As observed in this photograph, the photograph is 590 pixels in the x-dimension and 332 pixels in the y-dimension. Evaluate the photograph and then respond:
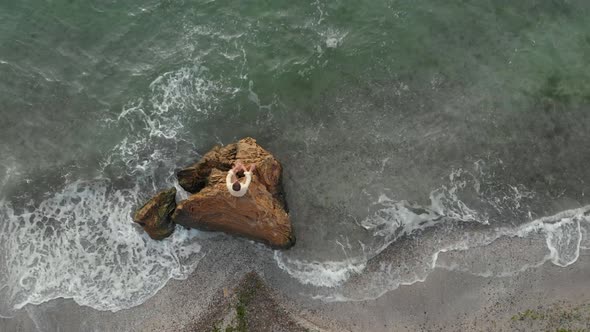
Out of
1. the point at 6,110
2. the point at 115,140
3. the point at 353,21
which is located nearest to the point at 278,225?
the point at 115,140

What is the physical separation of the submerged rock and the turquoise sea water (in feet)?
2.68

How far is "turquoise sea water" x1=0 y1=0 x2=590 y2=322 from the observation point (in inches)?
827

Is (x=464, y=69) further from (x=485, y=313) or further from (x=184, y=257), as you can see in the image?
(x=184, y=257)

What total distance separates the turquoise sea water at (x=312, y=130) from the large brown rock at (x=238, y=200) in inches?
42.7

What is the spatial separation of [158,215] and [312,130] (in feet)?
28.5

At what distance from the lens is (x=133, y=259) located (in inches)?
834

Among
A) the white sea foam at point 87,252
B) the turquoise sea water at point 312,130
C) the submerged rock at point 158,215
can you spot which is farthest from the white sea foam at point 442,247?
the white sea foam at point 87,252

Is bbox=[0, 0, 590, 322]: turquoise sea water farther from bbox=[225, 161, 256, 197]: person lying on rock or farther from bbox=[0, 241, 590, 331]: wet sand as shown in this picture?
bbox=[225, 161, 256, 197]: person lying on rock

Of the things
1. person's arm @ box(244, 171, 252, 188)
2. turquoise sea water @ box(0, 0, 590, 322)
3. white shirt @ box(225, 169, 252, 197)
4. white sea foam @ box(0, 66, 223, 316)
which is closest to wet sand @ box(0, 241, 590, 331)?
turquoise sea water @ box(0, 0, 590, 322)

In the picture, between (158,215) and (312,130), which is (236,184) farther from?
(312,130)

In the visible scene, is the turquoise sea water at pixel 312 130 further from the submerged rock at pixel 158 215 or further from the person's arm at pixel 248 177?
the person's arm at pixel 248 177

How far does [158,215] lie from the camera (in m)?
20.6

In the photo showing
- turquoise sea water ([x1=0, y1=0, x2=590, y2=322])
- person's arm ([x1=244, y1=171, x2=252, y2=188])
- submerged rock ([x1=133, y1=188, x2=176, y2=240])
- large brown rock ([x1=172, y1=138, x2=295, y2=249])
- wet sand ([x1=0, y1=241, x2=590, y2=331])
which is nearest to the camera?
person's arm ([x1=244, y1=171, x2=252, y2=188])

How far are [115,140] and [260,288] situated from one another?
1079 centimetres
